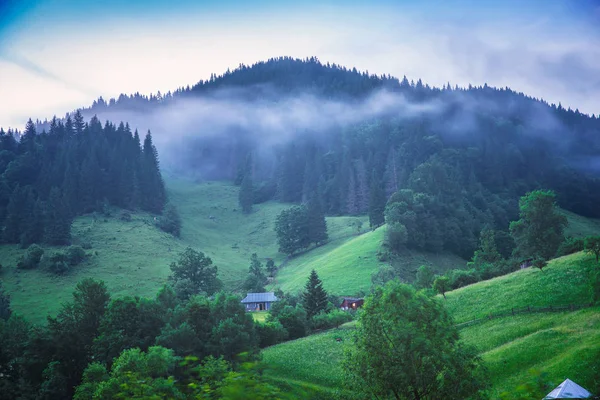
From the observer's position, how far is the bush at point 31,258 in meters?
99.2

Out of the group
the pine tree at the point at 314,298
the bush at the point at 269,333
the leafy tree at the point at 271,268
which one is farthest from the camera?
the leafy tree at the point at 271,268

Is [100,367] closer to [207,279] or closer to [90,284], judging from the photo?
[90,284]

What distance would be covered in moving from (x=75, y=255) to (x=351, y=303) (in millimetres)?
61939

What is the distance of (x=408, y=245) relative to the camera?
114375mm

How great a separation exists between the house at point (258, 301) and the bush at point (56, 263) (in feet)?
129

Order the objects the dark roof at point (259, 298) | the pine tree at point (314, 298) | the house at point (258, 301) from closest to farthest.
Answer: the pine tree at point (314, 298) → the house at point (258, 301) → the dark roof at point (259, 298)

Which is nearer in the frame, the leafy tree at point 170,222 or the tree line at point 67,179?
the tree line at point 67,179

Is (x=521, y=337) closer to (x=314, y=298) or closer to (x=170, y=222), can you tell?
(x=314, y=298)

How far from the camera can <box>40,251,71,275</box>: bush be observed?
96500 millimetres

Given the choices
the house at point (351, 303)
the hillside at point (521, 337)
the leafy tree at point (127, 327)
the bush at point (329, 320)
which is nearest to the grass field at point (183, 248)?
the house at point (351, 303)

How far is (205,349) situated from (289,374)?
1023 centimetres

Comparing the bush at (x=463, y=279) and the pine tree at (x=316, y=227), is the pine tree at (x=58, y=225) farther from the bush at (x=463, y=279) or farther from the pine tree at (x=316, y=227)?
the bush at (x=463, y=279)

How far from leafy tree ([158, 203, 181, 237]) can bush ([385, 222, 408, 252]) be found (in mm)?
63803

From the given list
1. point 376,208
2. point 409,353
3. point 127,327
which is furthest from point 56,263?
→ point 409,353
